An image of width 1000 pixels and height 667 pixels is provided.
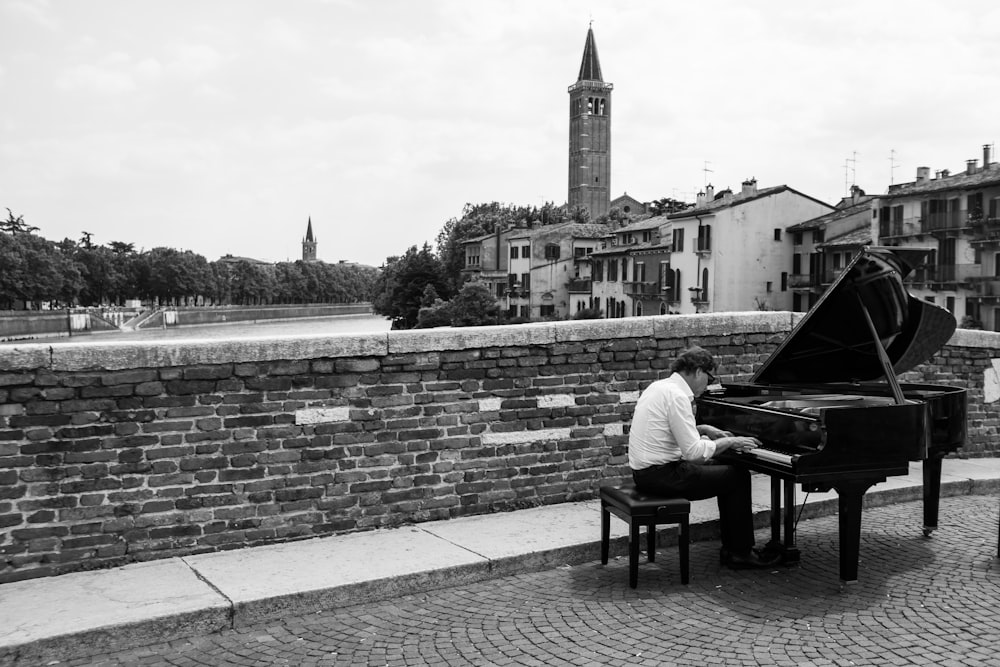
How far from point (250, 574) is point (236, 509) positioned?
2.59 ft

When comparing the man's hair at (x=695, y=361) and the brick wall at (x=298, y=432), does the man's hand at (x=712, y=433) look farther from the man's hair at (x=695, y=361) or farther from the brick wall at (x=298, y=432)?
the brick wall at (x=298, y=432)

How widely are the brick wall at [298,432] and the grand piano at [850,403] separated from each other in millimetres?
1406

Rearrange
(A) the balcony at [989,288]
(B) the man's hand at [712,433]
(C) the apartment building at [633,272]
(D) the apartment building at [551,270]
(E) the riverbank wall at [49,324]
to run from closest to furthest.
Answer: (B) the man's hand at [712,433] → (A) the balcony at [989,288] → (C) the apartment building at [633,272] → (E) the riverbank wall at [49,324] → (D) the apartment building at [551,270]

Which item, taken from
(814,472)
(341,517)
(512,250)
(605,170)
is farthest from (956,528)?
(605,170)

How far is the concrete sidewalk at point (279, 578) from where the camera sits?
493cm

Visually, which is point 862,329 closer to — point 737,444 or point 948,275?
point 737,444

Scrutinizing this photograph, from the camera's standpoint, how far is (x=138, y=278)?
11250cm

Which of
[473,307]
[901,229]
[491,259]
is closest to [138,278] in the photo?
[491,259]

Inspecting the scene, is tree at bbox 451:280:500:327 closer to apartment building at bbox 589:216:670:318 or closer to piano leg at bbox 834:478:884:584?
apartment building at bbox 589:216:670:318

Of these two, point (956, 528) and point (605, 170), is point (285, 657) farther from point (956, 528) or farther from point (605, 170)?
point (605, 170)

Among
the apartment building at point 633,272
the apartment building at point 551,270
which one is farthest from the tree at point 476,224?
the apartment building at point 633,272

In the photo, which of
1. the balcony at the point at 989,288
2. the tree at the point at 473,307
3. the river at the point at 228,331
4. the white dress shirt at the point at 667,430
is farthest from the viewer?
the river at the point at 228,331

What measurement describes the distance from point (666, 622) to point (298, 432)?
3113 mm

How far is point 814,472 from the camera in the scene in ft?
18.7
